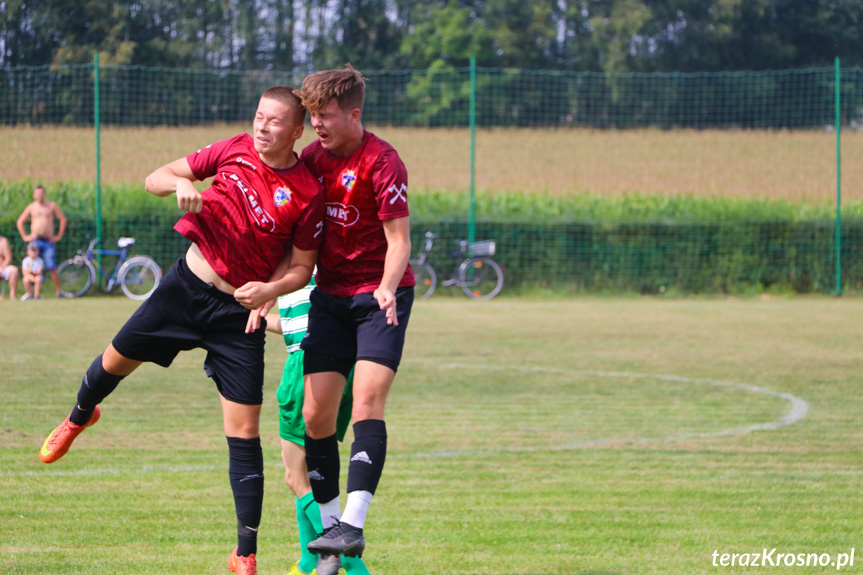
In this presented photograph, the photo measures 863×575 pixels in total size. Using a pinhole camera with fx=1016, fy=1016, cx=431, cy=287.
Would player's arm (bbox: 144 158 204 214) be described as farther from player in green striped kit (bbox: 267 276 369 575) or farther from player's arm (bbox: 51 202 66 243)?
player's arm (bbox: 51 202 66 243)

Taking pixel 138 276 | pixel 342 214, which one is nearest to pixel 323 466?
pixel 342 214

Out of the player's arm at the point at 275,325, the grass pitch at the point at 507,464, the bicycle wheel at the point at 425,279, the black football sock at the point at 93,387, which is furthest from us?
Result: the bicycle wheel at the point at 425,279

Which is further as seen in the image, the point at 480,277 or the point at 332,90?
the point at 480,277

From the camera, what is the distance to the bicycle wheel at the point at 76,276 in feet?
58.1

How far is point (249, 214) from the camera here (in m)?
4.16

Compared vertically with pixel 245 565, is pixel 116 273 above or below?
above

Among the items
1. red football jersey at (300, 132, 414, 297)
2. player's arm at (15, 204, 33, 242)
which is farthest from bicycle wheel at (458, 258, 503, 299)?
red football jersey at (300, 132, 414, 297)

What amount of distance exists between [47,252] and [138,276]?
1593 mm

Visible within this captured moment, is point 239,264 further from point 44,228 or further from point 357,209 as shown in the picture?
point 44,228

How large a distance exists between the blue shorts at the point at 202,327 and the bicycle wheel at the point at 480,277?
14.7 metres

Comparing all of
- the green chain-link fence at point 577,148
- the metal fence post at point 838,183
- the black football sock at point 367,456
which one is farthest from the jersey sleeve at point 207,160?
the metal fence post at point 838,183

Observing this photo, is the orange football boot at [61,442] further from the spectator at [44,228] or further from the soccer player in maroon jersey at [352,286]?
the spectator at [44,228]

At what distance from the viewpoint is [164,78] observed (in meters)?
21.1

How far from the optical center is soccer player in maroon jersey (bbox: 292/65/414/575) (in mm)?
4074
